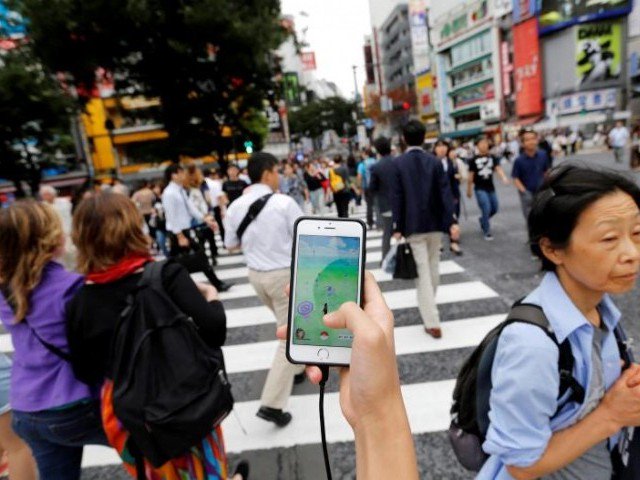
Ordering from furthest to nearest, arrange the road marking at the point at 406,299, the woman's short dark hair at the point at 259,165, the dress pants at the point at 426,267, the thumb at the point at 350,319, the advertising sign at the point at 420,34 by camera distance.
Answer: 1. the advertising sign at the point at 420,34
2. the road marking at the point at 406,299
3. the dress pants at the point at 426,267
4. the woman's short dark hair at the point at 259,165
5. the thumb at the point at 350,319

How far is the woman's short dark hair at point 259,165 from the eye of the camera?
3607 millimetres

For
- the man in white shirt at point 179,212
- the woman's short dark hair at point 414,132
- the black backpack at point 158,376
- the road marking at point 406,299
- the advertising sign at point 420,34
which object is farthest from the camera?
the advertising sign at point 420,34

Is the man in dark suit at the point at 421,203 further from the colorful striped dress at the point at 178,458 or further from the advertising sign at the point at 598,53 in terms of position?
the advertising sign at the point at 598,53

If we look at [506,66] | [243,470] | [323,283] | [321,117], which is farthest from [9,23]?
[321,117]

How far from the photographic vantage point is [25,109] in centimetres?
1564

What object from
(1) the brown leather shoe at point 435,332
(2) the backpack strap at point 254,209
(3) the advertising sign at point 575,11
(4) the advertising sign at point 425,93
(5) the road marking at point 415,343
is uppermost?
(3) the advertising sign at point 575,11

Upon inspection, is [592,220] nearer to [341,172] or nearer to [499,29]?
[341,172]

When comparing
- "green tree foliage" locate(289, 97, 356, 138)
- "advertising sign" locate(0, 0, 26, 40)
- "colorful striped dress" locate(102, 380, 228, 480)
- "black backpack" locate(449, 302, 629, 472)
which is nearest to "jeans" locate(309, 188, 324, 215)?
"colorful striped dress" locate(102, 380, 228, 480)

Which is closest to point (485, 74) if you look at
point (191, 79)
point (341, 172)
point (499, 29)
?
point (499, 29)

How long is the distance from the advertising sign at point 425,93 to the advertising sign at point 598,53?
92.1ft

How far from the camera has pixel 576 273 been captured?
147cm

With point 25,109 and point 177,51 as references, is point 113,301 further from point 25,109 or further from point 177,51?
point 177,51

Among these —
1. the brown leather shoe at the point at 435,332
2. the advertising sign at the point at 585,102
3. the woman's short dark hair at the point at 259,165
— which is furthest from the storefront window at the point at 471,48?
the woman's short dark hair at the point at 259,165

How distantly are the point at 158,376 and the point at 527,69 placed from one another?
56.3 m
